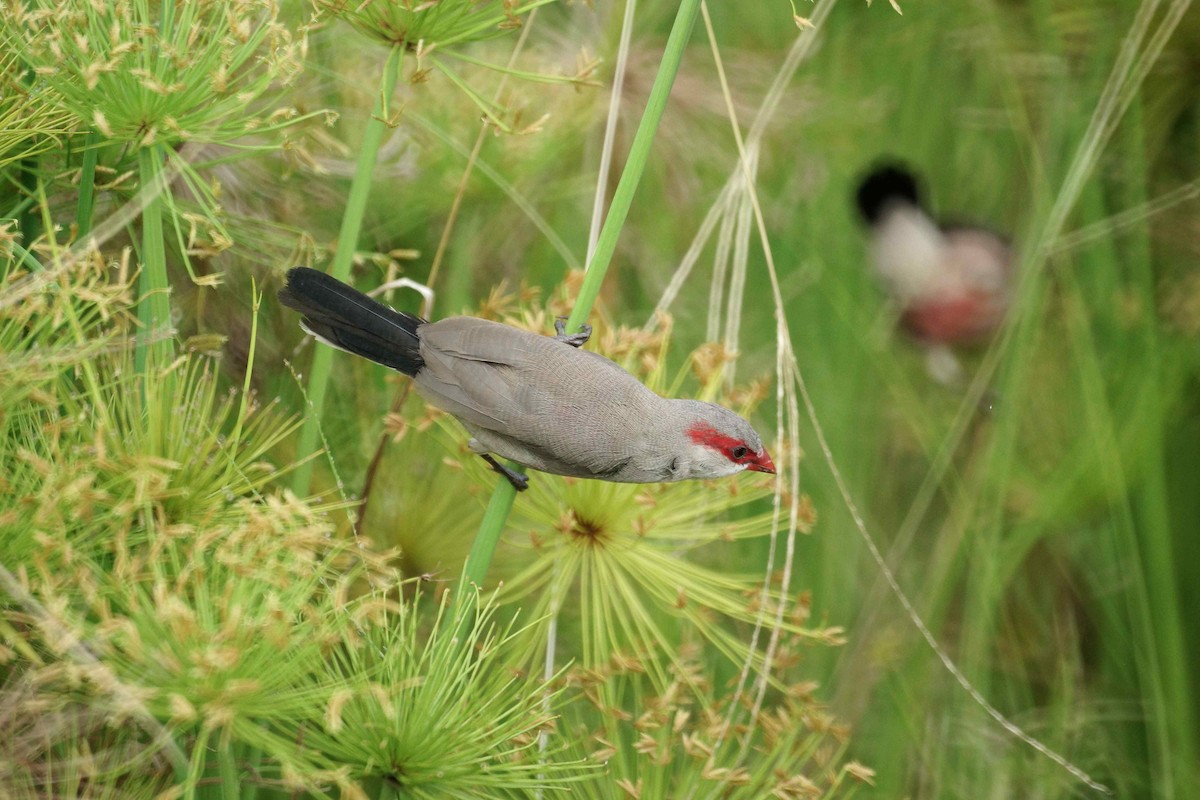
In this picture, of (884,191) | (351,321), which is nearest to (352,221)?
(351,321)

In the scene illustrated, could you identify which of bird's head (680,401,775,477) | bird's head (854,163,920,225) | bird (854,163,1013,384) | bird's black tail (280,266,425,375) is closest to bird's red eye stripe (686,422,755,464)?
bird's head (680,401,775,477)

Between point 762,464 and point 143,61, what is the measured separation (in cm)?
118

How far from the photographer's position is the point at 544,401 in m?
2.06

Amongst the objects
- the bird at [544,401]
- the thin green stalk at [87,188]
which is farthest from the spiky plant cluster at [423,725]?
the thin green stalk at [87,188]

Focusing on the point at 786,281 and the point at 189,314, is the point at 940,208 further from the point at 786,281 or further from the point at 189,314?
the point at 189,314

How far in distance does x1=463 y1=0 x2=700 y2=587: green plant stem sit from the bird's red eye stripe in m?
0.36

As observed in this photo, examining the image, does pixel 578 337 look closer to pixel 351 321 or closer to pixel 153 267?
pixel 351 321

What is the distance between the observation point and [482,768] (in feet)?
5.12

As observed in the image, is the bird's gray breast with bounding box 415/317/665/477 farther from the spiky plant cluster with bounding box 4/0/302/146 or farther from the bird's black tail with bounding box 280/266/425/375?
the spiky plant cluster with bounding box 4/0/302/146

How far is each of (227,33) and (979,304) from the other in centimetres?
215

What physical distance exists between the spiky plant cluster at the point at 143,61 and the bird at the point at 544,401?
1.36 feet

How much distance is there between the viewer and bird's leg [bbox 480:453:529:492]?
1.92 m

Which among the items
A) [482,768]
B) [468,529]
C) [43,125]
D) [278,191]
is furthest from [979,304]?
[43,125]

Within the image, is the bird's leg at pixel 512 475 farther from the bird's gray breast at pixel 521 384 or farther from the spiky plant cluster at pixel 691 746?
the spiky plant cluster at pixel 691 746
